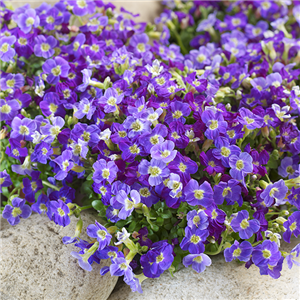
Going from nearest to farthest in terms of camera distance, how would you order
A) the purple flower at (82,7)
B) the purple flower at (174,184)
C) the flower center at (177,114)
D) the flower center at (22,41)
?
the purple flower at (174,184), the flower center at (177,114), the flower center at (22,41), the purple flower at (82,7)

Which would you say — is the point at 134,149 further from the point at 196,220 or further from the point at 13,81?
the point at 13,81

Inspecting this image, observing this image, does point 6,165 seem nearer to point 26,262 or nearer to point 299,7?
point 26,262

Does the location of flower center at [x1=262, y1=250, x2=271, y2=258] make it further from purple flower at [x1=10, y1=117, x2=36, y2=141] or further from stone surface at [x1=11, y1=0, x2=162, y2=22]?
stone surface at [x1=11, y1=0, x2=162, y2=22]

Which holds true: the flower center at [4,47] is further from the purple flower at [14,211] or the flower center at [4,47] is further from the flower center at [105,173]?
the flower center at [105,173]

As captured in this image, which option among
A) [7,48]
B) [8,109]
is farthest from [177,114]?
[7,48]

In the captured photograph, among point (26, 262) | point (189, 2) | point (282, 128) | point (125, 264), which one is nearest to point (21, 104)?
point (26, 262)

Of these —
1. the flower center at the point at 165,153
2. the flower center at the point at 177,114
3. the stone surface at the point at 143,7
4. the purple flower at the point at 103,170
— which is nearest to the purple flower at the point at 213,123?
the flower center at the point at 177,114
